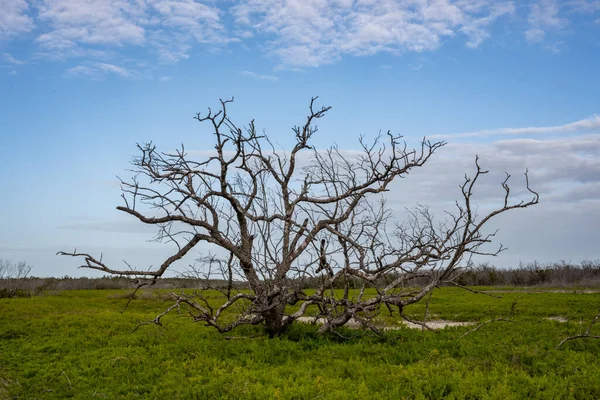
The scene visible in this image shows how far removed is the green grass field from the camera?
10.8m

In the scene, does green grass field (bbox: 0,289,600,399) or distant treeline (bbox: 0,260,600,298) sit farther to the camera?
distant treeline (bbox: 0,260,600,298)

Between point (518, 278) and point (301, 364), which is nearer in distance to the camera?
point (301, 364)

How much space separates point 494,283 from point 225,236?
33030 millimetres

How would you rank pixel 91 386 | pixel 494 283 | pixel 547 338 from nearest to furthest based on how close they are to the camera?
pixel 91 386, pixel 547 338, pixel 494 283

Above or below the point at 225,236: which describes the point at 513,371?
below

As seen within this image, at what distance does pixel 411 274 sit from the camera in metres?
15.9

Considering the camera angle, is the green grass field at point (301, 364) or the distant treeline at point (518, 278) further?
the distant treeline at point (518, 278)

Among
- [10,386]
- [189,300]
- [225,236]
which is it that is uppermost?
[225,236]

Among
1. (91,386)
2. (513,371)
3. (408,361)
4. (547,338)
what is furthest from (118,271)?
Result: (547,338)

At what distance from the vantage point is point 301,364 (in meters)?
12.9

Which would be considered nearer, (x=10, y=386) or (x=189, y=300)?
(x=10, y=386)

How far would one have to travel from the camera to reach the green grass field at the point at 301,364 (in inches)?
423

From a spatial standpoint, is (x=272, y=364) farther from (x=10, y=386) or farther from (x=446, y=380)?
(x=10, y=386)

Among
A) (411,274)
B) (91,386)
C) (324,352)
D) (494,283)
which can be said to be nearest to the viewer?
(91,386)
